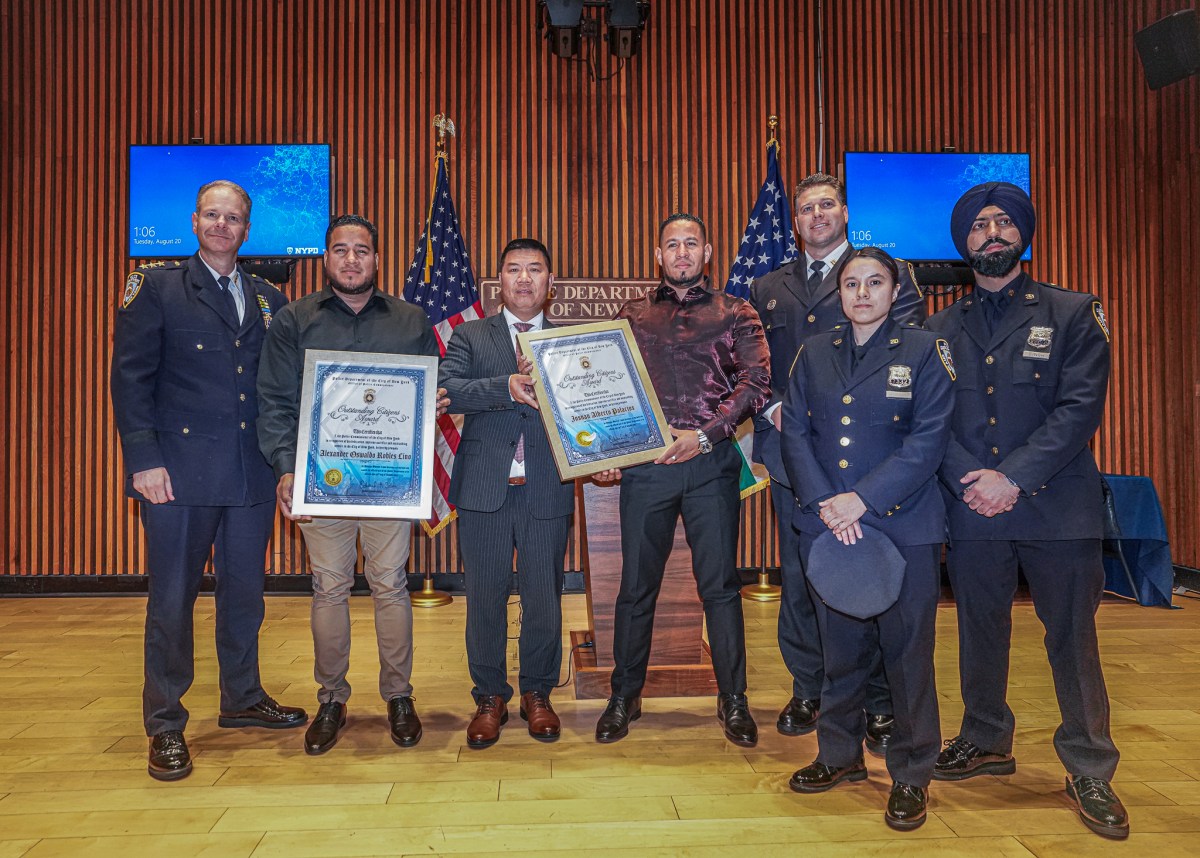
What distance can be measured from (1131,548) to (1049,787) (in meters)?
3.78

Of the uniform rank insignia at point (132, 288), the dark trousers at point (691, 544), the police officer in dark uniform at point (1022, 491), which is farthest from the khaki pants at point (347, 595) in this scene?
the police officer in dark uniform at point (1022, 491)

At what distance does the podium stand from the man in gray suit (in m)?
0.49

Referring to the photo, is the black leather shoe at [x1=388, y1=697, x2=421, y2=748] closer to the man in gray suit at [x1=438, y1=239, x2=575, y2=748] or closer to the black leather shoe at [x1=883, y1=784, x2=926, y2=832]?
the man in gray suit at [x1=438, y1=239, x2=575, y2=748]

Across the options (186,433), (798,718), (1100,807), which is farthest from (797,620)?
(186,433)

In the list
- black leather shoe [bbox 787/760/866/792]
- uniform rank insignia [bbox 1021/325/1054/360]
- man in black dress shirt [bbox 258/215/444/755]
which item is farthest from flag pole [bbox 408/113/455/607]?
uniform rank insignia [bbox 1021/325/1054/360]

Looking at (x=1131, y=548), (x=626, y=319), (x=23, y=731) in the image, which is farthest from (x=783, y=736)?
(x=1131, y=548)

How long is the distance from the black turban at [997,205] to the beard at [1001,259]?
4 cm

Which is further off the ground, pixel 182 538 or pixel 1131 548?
pixel 182 538

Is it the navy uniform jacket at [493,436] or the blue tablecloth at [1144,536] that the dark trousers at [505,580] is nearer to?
the navy uniform jacket at [493,436]

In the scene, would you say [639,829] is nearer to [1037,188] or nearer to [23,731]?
[23,731]

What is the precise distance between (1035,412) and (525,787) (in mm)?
1968

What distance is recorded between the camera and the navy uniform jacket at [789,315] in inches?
119

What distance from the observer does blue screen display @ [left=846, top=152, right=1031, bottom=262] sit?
626 cm

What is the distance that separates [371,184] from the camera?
6234 mm
